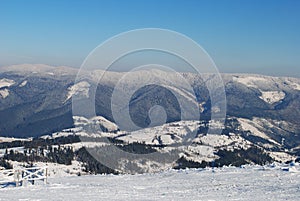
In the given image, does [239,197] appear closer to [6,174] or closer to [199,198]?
[199,198]

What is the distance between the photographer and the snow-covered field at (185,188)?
30.7m

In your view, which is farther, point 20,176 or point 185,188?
point 20,176

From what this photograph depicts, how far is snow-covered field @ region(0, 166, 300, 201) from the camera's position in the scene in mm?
30688

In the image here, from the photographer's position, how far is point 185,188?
116ft

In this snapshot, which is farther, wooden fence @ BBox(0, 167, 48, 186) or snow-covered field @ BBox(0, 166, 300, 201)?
wooden fence @ BBox(0, 167, 48, 186)

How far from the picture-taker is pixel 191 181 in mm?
39062

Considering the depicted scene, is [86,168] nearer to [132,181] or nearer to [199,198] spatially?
[132,181]

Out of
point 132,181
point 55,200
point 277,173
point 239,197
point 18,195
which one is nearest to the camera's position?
point 239,197

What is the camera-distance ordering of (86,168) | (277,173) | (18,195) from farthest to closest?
1. (86,168)
2. (277,173)
3. (18,195)

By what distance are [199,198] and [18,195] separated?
51.0ft

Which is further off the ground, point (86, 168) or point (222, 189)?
point (222, 189)

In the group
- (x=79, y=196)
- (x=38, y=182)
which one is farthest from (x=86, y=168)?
(x=79, y=196)

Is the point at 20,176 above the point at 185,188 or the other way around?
the other way around

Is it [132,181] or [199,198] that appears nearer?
[199,198]
